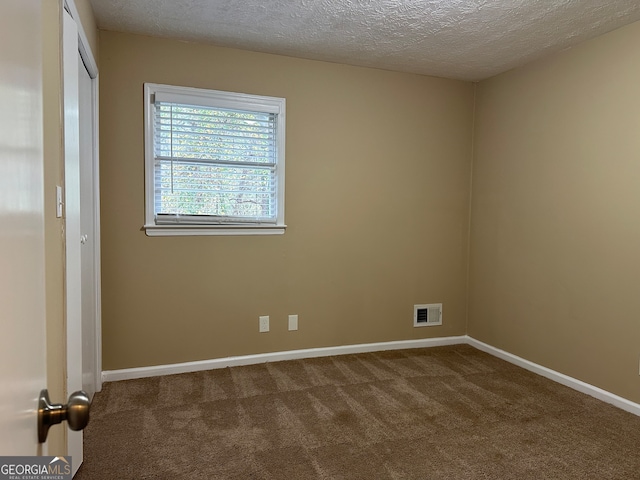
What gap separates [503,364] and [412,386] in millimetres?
984

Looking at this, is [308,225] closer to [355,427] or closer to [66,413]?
[355,427]

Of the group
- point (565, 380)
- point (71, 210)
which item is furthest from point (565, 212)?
point (71, 210)

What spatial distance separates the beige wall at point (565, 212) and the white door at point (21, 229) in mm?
3110

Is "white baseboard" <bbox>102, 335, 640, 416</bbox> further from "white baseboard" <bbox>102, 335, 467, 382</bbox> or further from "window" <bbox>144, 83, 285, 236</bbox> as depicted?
"window" <bbox>144, 83, 285, 236</bbox>

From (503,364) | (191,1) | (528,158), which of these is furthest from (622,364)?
(191,1)

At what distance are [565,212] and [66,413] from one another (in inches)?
131

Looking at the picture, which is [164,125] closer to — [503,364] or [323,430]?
[323,430]

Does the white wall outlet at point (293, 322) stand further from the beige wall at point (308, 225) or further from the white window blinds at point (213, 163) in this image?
the white window blinds at point (213, 163)

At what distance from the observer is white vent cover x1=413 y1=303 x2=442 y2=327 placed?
393 cm

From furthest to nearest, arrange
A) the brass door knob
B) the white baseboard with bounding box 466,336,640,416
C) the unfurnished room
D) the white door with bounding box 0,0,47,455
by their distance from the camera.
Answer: the white baseboard with bounding box 466,336,640,416 < the unfurnished room < the brass door knob < the white door with bounding box 0,0,47,455

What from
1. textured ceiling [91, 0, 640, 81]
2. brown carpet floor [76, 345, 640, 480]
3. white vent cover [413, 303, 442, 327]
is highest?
textured ceiling [91, 0, 640, 81]

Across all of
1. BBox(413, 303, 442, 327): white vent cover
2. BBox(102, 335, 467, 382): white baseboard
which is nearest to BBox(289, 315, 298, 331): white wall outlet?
BBox(102, 335, 467, 382): white baseboard

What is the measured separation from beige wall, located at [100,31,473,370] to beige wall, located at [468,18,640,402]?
32 centimetres

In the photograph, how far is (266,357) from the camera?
344 centimetres
